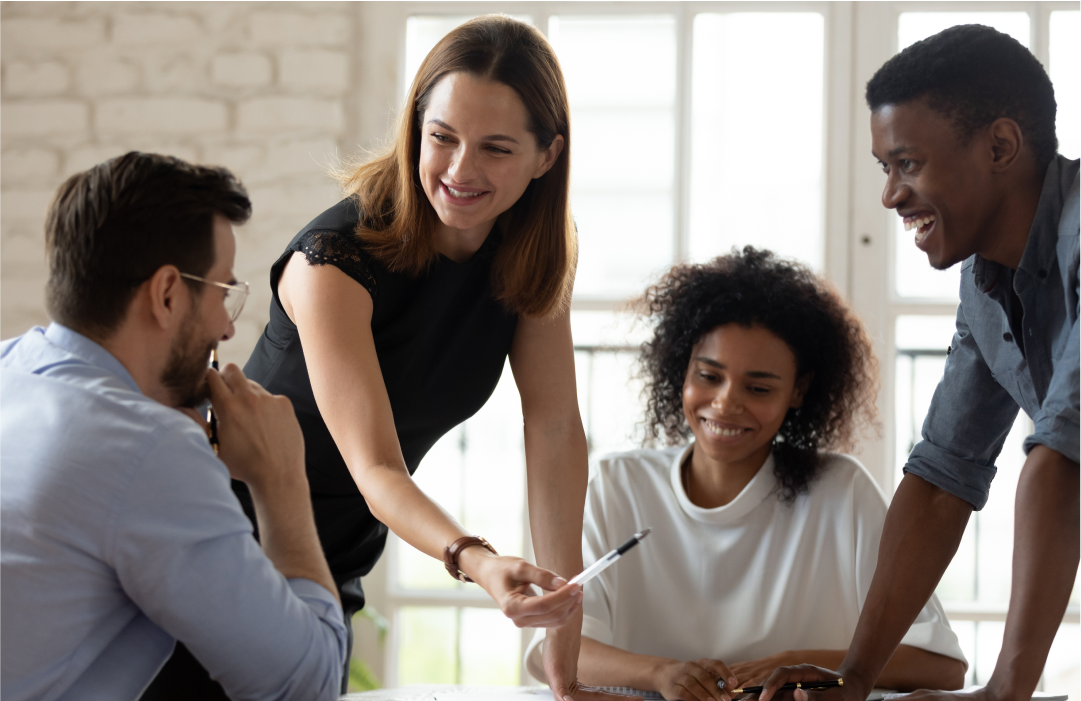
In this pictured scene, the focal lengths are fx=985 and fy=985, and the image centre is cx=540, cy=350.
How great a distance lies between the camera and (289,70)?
2816 millimetres

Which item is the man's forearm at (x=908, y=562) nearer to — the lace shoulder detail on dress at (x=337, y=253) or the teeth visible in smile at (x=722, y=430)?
the teeth visible in smile at (x=722, y=430)

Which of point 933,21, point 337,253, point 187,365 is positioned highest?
point 933,21

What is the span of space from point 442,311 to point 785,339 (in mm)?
807

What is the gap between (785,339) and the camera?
6.38 feet

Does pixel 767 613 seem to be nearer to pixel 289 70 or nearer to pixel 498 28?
pixel 498 28

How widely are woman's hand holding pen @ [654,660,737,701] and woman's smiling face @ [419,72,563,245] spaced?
28.8 inches

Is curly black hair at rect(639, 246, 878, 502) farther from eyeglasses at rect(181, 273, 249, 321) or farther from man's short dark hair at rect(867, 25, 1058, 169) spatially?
eyeglasses at rect(181, 273, 249, 321)

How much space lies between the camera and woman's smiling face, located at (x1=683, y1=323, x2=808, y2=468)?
1878mm

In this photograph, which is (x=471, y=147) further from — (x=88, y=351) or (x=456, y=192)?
(x=88, y=351)

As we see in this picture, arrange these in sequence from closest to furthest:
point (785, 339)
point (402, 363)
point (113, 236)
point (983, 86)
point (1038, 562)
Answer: point (113, 236) < point (1038, 562) < point (983, 86) < point (402, 363) < point (785, 339)

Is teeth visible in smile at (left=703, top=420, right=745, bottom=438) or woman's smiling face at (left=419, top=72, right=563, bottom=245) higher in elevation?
woman's smiling face at (left=419, top=72, right=563, bottom=245)

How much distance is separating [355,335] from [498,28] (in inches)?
18.3

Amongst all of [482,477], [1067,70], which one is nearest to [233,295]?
[482,477]

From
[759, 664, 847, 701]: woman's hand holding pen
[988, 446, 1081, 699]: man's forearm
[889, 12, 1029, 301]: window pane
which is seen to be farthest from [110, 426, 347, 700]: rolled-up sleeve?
[889, 12, 1029, 301]: window pane
